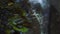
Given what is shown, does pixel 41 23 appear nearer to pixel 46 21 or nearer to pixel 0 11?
pixel 46 21

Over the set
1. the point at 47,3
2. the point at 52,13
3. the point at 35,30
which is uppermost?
the point at 47,3

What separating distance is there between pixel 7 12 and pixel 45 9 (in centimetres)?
53

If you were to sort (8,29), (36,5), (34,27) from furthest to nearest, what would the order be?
(36,5) < (34,27) < (8,29)

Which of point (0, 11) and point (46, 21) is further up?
point (0, 11)

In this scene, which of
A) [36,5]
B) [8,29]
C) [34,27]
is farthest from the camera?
[36,5]

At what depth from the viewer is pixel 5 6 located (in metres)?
1.16

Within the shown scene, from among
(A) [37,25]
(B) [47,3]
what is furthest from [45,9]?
(A) [37,25]

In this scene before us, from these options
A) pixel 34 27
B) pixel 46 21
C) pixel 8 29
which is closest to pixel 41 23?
pixel 46 21

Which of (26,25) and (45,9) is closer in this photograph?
(26,25)

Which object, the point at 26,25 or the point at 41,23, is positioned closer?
the point at 26,25

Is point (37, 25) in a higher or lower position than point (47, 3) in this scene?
lower

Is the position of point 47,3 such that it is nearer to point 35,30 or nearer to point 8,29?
point 35,30

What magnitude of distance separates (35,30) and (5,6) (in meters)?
0.38

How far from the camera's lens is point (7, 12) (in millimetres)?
1131
